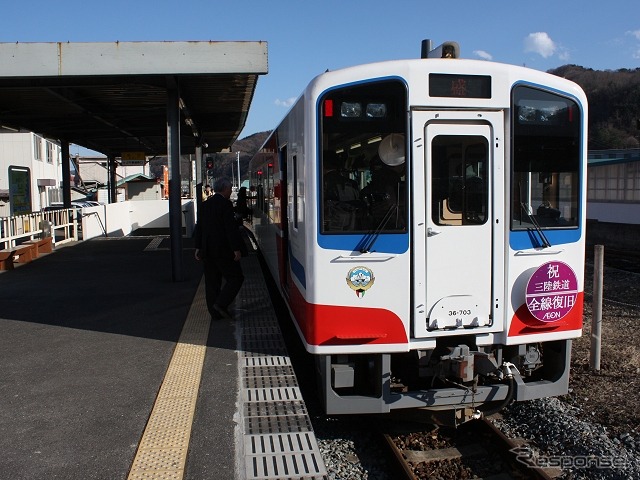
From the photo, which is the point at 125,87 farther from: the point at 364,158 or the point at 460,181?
the point at 460,181

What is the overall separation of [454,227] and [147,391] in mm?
2736

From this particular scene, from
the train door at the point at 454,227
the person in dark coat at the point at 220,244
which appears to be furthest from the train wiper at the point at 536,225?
the person in dark coat at the point at 220,244

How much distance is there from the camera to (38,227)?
49.3 feet

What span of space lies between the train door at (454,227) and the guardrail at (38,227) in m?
10.7

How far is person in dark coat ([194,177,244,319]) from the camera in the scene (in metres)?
7.18

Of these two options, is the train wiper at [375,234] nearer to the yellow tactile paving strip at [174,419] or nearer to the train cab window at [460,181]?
the train cab window at [460,181]

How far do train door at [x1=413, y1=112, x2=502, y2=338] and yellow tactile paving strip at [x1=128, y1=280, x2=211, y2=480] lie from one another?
1.85 m

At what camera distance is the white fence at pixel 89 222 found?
13918 mm

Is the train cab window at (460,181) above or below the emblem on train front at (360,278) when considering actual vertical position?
above

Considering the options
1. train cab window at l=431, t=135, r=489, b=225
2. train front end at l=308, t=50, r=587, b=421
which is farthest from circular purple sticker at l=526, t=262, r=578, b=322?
train cab window at l=431, t=135, r=489, b=225

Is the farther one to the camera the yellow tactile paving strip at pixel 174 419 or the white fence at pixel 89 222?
the white fence at pixel 89 222

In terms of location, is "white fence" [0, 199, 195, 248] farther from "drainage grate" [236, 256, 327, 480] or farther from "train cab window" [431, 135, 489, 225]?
"train cab window" [431, 135, 489, 225]

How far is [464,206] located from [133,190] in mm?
31280

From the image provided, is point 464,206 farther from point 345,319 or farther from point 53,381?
point 53,381
